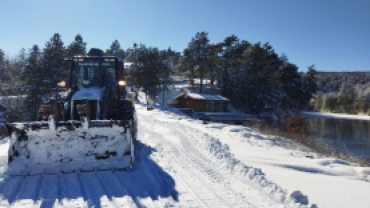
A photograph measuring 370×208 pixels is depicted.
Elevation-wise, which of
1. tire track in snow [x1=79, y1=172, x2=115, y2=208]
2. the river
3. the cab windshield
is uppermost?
the cab windshield

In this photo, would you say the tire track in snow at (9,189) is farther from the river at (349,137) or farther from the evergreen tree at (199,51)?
the evergreen tree at (199,51)

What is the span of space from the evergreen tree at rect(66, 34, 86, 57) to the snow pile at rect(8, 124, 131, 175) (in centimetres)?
4614

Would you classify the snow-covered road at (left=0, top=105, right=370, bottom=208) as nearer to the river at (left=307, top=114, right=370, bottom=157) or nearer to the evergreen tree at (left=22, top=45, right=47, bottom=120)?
the river at (left=307, top=114, right=370, bottom=157)

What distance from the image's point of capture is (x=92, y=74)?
26.3ft

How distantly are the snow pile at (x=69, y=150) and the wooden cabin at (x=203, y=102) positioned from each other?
32806 mm

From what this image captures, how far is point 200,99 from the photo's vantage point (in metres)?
38.3

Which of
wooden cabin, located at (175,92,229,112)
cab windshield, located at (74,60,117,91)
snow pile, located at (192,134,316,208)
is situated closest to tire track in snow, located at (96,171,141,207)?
snow pile, located at (192,134,316,208)

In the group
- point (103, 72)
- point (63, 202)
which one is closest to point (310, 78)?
point (103, 72)

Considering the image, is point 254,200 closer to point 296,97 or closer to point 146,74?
point 146,74

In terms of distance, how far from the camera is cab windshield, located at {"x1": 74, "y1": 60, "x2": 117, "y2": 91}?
786 centimetres

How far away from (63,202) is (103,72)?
16.0 feet

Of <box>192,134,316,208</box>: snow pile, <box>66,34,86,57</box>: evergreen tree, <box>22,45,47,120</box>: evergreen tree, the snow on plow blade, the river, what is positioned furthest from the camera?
<box>66,34,86,57</box>: evergreen tree

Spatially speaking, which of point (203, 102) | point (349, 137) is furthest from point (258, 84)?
point (349, 137)

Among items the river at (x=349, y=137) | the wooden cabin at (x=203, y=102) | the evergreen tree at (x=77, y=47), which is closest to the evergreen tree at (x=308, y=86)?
the wooden cabin at (x=203, y=102)
